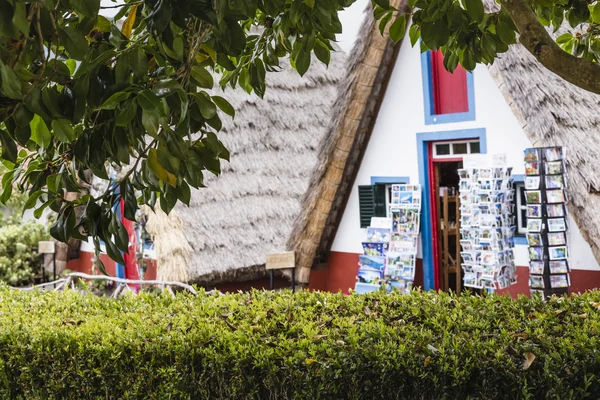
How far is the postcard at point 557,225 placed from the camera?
23.1 ft

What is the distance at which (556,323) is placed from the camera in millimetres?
3799

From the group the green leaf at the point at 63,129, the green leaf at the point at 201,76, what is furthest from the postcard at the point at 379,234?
the green leaf at the point at 63,129

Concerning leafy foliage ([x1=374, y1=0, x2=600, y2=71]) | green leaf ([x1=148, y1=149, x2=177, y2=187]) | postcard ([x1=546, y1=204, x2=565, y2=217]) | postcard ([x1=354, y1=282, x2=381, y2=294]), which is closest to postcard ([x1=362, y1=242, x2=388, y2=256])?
postcard ([x1=354, y1=282, x2=381, y2=294])

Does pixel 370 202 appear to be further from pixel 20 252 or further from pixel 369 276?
pixel 20 252

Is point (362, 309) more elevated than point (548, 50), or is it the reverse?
point (548, 50)

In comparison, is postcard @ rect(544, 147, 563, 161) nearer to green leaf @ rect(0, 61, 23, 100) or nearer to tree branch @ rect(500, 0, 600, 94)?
tree branch @ rect(500, 0, 600, 94)

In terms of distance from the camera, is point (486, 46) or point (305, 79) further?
point (305, 79)

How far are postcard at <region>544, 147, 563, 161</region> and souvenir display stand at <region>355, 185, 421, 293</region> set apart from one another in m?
1.96

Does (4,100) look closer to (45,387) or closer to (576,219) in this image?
(45,387)

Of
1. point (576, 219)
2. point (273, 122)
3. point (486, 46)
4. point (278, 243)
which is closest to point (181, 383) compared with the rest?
point (486, 46)

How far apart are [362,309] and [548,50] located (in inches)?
74.7

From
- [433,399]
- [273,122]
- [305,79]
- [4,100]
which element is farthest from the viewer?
[305,79]

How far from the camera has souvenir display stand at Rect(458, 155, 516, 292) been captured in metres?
7.69

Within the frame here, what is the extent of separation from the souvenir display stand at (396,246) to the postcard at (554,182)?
194 cm
